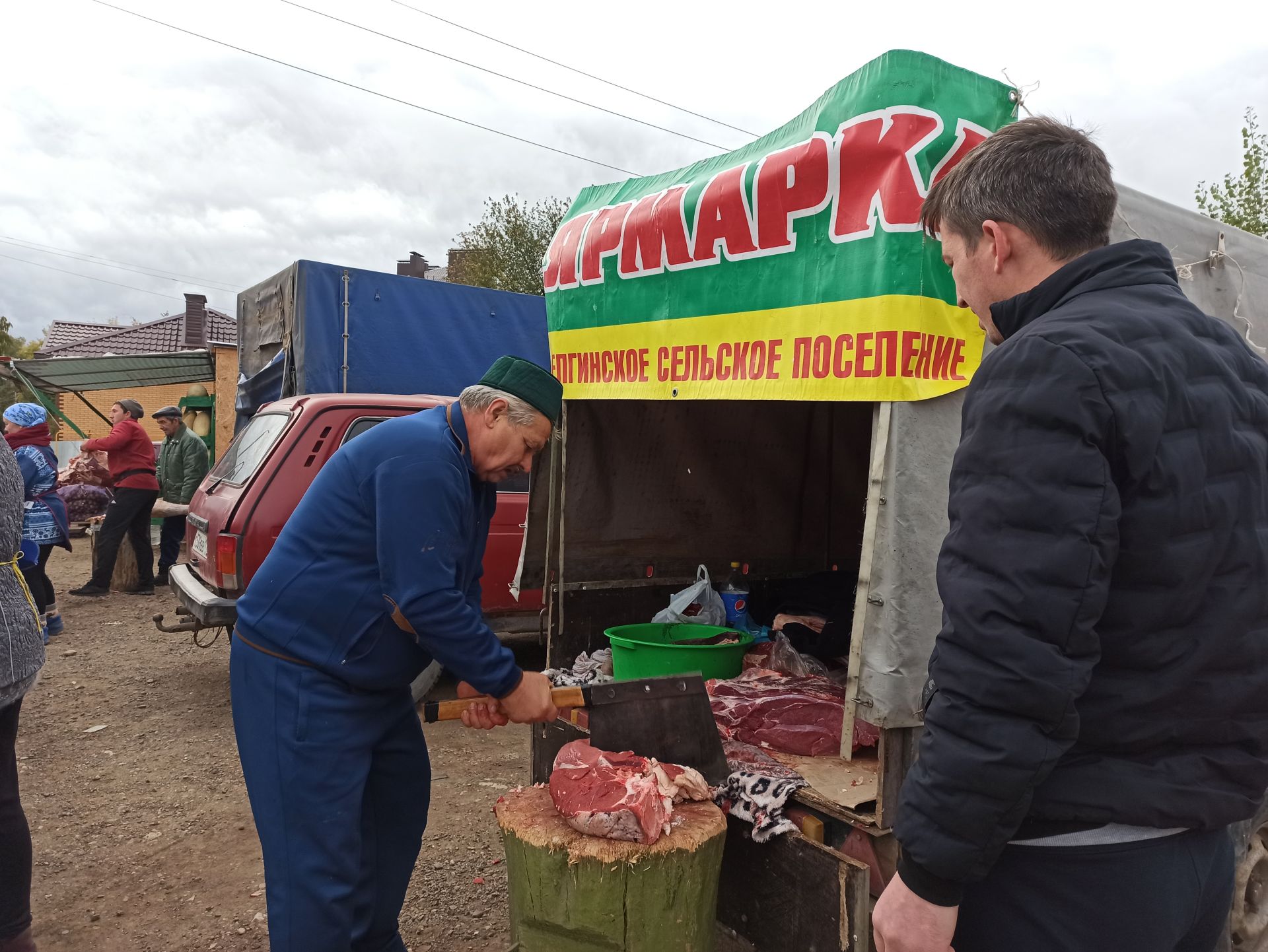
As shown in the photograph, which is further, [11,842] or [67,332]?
[67,332]

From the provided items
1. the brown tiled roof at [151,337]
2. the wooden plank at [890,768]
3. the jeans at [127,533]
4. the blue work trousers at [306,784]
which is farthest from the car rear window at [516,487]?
the brown tiled roof at [151,337]

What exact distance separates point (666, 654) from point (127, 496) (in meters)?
8.44

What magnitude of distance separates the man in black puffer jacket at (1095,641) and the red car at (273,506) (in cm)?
403

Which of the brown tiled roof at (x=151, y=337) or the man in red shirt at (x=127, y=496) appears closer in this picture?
the man in red shirt at (x=127, y=496)

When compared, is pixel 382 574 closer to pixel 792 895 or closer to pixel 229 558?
pixel 792 895

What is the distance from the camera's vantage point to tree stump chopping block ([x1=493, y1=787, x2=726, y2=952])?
8.07ft

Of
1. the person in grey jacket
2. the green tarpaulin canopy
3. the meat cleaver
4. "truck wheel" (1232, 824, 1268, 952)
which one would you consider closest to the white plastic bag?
the meat cleaver

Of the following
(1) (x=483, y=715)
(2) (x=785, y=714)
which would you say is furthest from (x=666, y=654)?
(1) (x=483, y=715)

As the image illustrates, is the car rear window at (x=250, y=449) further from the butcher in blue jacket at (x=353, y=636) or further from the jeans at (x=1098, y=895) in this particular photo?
the jeans at (x=1098, y=895)

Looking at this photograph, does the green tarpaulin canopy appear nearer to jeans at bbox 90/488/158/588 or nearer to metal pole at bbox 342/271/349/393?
jeans at bbox 90/488/158/588

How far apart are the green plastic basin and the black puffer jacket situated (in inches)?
91.2

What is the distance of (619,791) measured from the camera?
2.57 meters

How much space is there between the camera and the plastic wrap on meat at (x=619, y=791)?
2.49 meters

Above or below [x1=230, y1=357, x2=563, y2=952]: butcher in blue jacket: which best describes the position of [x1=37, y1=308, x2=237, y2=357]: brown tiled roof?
above
